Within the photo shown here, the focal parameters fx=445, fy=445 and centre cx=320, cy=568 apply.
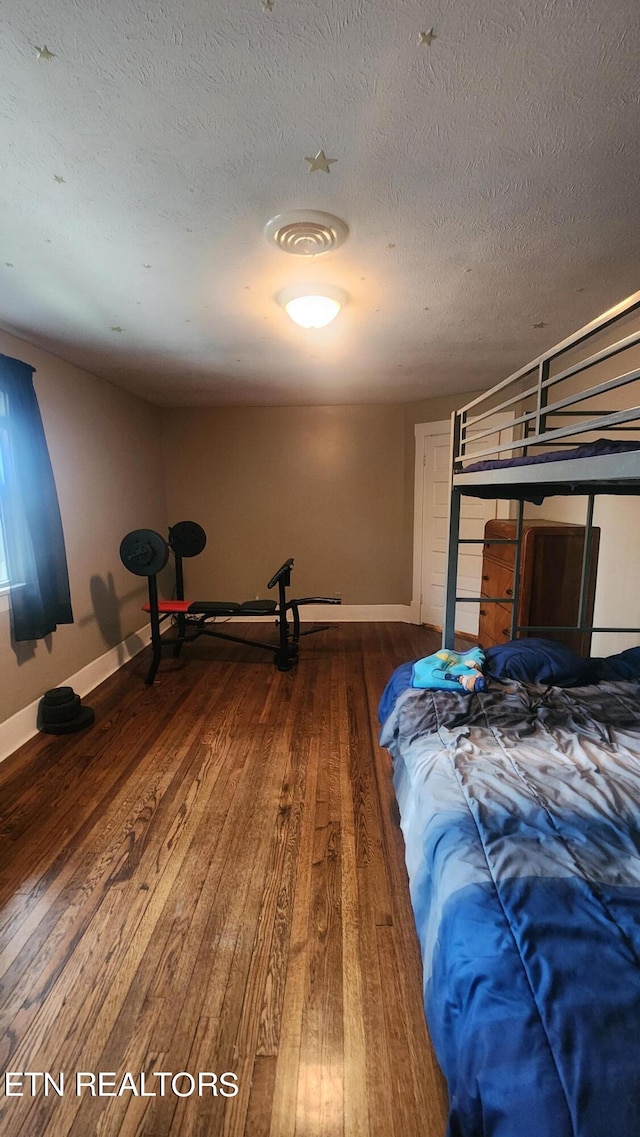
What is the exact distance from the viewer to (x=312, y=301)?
203cm

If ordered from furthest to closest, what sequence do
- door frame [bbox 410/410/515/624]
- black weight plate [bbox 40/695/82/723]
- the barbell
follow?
door frame [bbox 410/410/515/624] < the barbell < black weight plate [bbox 40/695/82/723]

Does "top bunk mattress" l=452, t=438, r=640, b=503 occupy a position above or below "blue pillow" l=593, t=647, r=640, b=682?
above

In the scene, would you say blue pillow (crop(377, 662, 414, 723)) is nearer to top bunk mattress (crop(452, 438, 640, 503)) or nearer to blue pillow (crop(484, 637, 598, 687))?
blue pillow (crop(484, 637, 598, 687))

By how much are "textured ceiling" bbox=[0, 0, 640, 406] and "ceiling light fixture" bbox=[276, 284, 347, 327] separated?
0.07 m

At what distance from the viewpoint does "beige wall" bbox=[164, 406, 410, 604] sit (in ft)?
15.2

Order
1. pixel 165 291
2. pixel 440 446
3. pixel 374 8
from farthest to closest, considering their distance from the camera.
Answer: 1. pixel 440 446
2. pixel 165 291
3. pixel 374 8

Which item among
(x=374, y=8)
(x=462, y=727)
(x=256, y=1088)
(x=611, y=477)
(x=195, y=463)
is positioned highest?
(x=374, y=8)

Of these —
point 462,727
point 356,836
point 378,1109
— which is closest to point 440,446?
point 462,727

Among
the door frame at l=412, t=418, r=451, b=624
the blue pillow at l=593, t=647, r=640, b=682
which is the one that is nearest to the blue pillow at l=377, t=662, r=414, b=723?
the blue pillow at l=593, t=647, r=640, b=682

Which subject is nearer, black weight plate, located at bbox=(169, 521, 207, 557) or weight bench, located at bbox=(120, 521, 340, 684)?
weight bench, located at bbox=(120, 521, 340, 684)

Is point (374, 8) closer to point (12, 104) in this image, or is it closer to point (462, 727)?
point (12, 104)

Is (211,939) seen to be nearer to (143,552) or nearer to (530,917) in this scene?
(530,917)

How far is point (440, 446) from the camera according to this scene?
171 inches

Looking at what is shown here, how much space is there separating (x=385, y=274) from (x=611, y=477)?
1.42m
